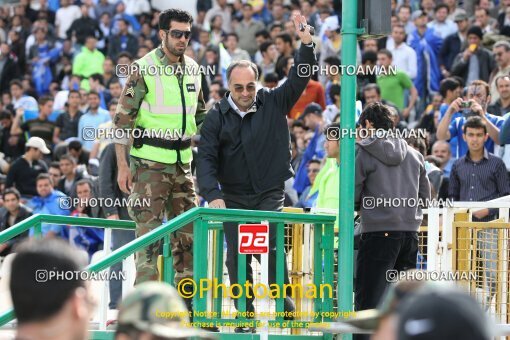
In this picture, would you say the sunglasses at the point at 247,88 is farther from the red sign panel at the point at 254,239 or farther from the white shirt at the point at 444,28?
the white shirt at the point at 444,28

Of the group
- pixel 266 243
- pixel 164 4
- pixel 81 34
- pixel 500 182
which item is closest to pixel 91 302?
pixel 266 243

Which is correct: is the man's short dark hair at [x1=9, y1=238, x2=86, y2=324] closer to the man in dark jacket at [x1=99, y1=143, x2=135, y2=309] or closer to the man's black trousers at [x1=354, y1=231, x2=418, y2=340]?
the man's black trousers at [x1=354, y1=231, x2=418, y2=340]

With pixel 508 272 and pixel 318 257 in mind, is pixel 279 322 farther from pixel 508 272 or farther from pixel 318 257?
pixel 508 272

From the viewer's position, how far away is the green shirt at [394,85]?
55.5ft

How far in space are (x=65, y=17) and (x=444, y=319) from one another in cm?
2223

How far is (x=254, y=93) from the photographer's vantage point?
30.7 ft

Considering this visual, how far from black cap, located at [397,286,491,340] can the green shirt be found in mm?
13568

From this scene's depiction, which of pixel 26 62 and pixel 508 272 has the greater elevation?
pixel 26 62

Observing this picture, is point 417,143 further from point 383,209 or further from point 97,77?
point 97,77

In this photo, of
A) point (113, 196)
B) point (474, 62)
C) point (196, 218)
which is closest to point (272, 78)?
point (474, 62)

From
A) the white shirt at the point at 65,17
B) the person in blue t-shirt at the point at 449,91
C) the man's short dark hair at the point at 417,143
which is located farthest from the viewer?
the white shirt at the point at 65,17

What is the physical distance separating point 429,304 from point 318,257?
18.8ft

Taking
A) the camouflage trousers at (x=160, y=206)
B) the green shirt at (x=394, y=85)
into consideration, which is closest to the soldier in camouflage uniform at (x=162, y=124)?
the camouflage trousers at (x=160, y=206)

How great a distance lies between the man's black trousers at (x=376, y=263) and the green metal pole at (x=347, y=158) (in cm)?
49
